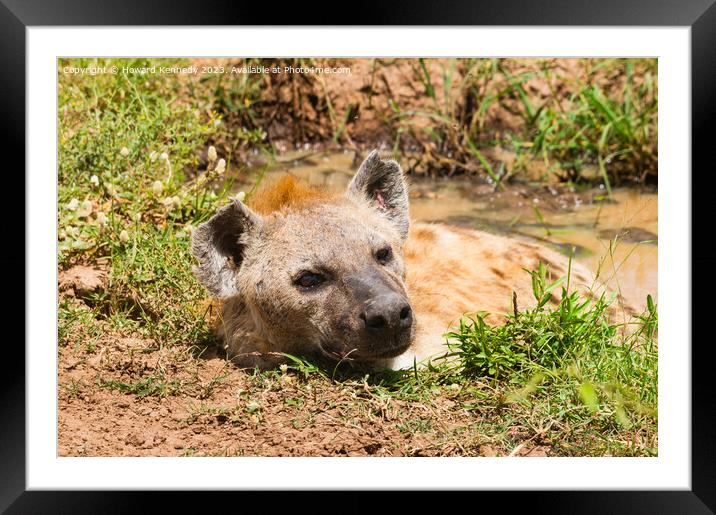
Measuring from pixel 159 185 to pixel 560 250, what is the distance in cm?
249

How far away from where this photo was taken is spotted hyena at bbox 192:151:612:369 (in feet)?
14.1

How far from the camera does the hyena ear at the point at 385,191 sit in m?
4.92

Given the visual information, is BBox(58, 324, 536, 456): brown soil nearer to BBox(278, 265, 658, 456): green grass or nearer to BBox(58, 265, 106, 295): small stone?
BBox(278, 265, 658, 456): green grass

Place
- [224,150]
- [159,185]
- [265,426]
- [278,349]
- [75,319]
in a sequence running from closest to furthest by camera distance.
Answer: [265,426] → [278,349] → [75,319] → [159,185] → [224,150]

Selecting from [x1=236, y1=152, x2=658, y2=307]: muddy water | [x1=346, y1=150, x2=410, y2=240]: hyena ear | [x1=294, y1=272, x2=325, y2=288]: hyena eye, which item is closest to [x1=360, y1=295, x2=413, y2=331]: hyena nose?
[x1=294, y1=272, x2=325, y2=288]: hyena eye

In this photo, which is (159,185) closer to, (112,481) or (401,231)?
(401,231)

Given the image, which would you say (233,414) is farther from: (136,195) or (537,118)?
(537,118)

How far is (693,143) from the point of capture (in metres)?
4.11

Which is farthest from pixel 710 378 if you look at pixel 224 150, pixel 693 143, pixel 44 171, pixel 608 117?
pixel 224 150

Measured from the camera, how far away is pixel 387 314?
416 centimetres

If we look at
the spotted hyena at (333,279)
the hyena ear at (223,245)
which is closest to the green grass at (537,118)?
the spotted hyena at (333,279)

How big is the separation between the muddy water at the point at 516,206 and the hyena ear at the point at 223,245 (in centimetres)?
175
